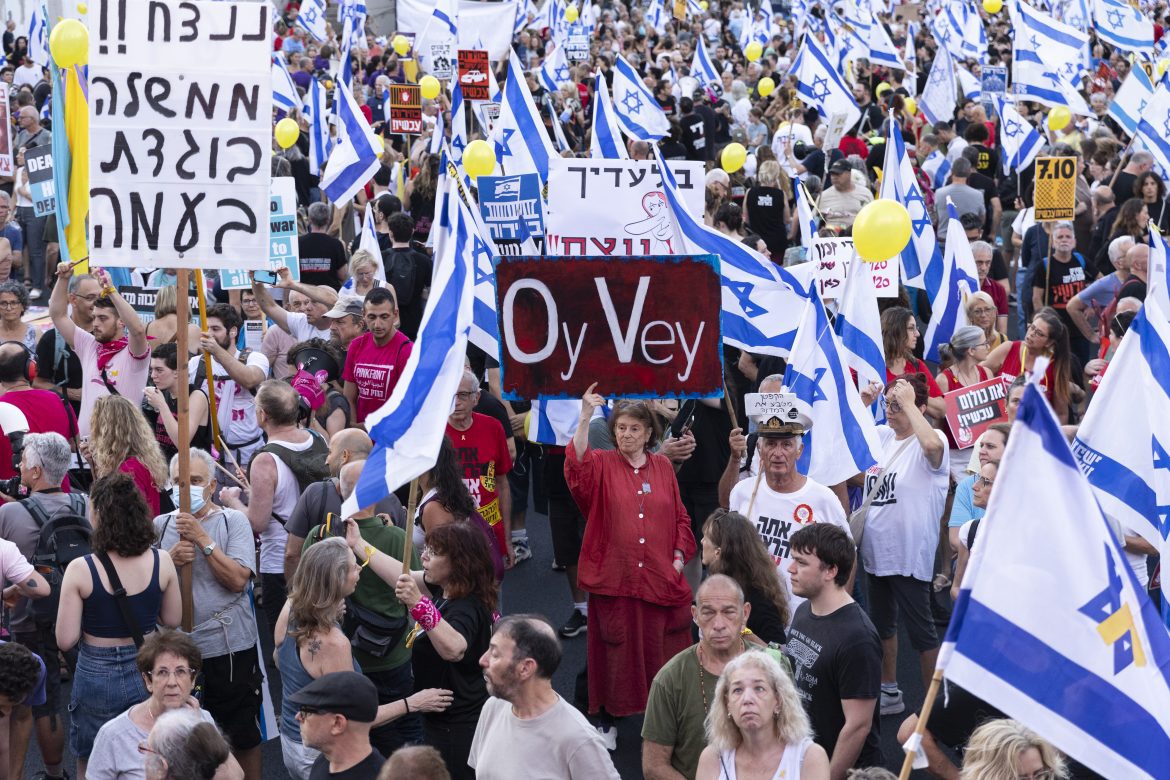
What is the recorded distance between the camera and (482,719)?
5113mm

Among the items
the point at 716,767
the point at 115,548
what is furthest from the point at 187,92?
the point at 716,767

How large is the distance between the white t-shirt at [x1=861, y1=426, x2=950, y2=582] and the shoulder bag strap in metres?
3.42

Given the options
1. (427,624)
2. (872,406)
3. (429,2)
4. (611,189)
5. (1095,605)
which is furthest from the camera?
(429,2)

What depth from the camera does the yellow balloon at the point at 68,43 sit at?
9.43 m

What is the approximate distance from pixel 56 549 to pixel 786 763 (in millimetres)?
3561

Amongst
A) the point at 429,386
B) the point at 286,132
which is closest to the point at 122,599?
the point at 429,386

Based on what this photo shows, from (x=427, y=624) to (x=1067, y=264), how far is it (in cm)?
799

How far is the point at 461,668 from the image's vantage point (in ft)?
18.7

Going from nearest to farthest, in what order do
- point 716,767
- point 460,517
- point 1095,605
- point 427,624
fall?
point 1095,605 < point 716,767 < point 427,624 < point 460,517

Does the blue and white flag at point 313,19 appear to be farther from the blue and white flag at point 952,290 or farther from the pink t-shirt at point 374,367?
the pink t-shirt at point 374,367

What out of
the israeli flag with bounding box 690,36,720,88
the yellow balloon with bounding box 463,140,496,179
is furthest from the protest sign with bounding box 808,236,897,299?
the israeli flag with bounding box 690,36,720,88

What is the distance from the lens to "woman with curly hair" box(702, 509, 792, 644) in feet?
19.2

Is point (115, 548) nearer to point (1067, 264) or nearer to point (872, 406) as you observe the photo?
point (872, 406)

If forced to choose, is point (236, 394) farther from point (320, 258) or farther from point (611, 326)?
point (320, 258)
